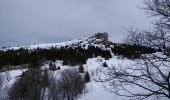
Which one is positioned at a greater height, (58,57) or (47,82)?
(58,57)

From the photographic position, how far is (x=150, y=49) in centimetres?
983

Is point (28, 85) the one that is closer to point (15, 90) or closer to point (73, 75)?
point (15, 90)

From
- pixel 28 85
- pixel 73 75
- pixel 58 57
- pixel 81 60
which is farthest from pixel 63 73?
pixel 58 57

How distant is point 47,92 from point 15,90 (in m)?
11.4

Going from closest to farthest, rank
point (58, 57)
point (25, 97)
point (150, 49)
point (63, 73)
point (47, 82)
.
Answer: point (150, 49) → point (25, 97) → point (47, 82) → point (63, 73) → point (58, 57)

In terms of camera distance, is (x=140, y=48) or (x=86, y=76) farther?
(x=86, y=76)

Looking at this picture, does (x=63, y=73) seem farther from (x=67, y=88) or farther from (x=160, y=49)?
(x=160, y=49)

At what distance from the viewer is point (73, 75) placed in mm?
71000

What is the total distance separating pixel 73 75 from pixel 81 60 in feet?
122

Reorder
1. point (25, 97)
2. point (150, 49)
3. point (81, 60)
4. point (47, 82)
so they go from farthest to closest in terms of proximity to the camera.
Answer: point (81, 60) < point (47, 82) < point (25, 97) < point (150, 49)

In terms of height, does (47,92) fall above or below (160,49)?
below

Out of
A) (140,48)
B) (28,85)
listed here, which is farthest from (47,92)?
(140,48)

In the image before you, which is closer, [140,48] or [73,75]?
[140,48]

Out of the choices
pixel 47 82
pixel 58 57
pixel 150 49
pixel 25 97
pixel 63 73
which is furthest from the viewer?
pixel 58 57
